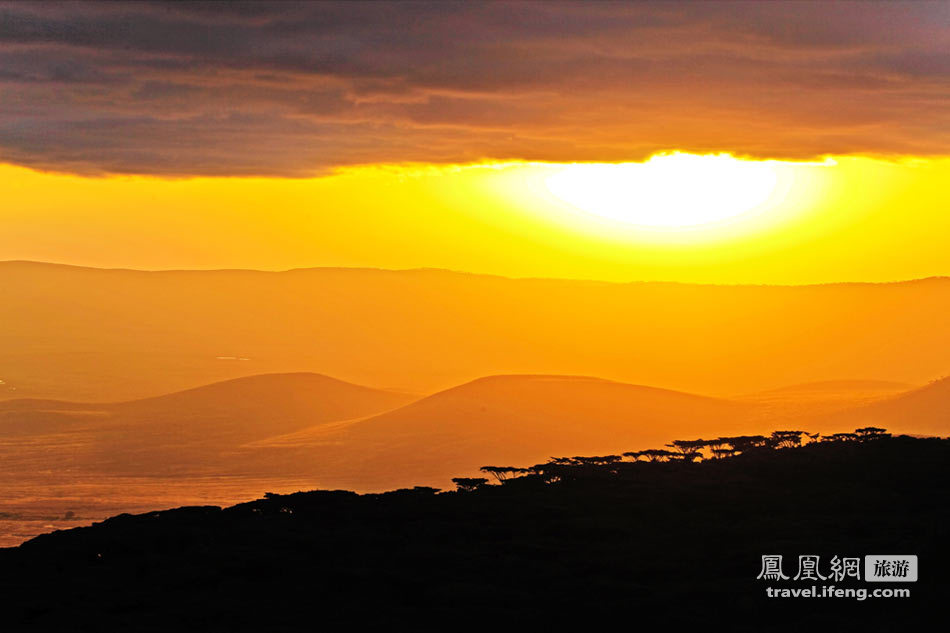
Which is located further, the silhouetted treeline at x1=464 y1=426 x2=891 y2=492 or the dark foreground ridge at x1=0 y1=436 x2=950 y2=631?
the silhouetted treeline at x1=464 y1=426 x2=891 y2=492

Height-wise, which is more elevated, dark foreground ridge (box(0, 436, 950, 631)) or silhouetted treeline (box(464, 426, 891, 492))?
silhouetted treeline (box(464, 426, 891, 492))

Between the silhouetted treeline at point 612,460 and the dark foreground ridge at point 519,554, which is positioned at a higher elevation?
the silhouetted treeline at point 612,460

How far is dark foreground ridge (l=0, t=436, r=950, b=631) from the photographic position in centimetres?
4662

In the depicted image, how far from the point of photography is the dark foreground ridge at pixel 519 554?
1836 inches

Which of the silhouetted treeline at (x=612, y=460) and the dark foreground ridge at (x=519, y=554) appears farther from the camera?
the silhouetted treeline at (x=612, y=460)

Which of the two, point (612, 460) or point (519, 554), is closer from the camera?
point (519, 554)

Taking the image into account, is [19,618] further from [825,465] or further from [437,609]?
[825,465]

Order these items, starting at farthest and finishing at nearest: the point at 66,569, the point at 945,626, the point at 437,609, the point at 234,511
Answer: the point at 234,511 < the point at 66,569 < the point at 437,609 < the point at 945,626

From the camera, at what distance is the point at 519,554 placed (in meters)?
56.0

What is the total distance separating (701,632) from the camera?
43906mm

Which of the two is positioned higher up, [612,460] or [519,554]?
[612,460]

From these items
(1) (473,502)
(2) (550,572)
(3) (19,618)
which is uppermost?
(1) (473,502)

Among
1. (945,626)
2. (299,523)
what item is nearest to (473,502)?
(299,523)

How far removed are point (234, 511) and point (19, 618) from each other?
71.8 ft
